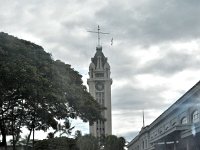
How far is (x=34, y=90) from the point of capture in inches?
1001

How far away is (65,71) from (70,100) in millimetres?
2309

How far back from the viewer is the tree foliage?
25281 mm

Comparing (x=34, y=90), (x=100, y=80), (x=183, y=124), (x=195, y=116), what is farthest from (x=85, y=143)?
(x=100, y=80)

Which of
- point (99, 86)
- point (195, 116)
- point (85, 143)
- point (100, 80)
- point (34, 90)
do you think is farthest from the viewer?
point (99, 86)

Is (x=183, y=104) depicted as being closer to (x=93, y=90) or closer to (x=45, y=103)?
(x=45, y=103)

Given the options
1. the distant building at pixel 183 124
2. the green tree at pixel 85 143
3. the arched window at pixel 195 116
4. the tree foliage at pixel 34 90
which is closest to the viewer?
the tree foliage at pixel 34 90

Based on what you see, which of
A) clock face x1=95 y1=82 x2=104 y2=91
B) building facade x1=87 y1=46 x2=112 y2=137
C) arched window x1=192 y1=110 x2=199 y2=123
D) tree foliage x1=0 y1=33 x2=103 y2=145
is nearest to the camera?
tree foliage x1=0 y1=33 x2=103 y2=145

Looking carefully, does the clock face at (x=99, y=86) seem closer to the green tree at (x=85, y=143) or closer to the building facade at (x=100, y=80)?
the building facade at (x=100, y=80)

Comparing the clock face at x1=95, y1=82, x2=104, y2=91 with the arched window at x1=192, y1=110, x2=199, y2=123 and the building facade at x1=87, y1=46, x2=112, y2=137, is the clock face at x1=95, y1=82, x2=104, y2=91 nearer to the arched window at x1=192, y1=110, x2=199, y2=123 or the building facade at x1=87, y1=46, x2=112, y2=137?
the building facade at x1=87, y1=46, x2=112, y2=137

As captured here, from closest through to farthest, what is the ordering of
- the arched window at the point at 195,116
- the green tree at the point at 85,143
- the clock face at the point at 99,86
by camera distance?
the arched window at the point at 195,116, the green tree at the point at 85,143, the clock face at the point at 99,86

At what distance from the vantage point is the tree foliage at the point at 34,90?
2528 cm

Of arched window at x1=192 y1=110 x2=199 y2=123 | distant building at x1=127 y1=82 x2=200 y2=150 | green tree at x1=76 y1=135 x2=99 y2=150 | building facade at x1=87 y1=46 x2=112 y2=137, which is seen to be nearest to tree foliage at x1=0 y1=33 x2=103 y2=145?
distant building at x1=127 y1=82 x2=200 y2=150

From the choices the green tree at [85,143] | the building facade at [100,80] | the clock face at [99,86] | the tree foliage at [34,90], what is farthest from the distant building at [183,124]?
the clock face at [99,86]

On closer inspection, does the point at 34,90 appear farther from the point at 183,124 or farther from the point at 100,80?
the point at 100,80
